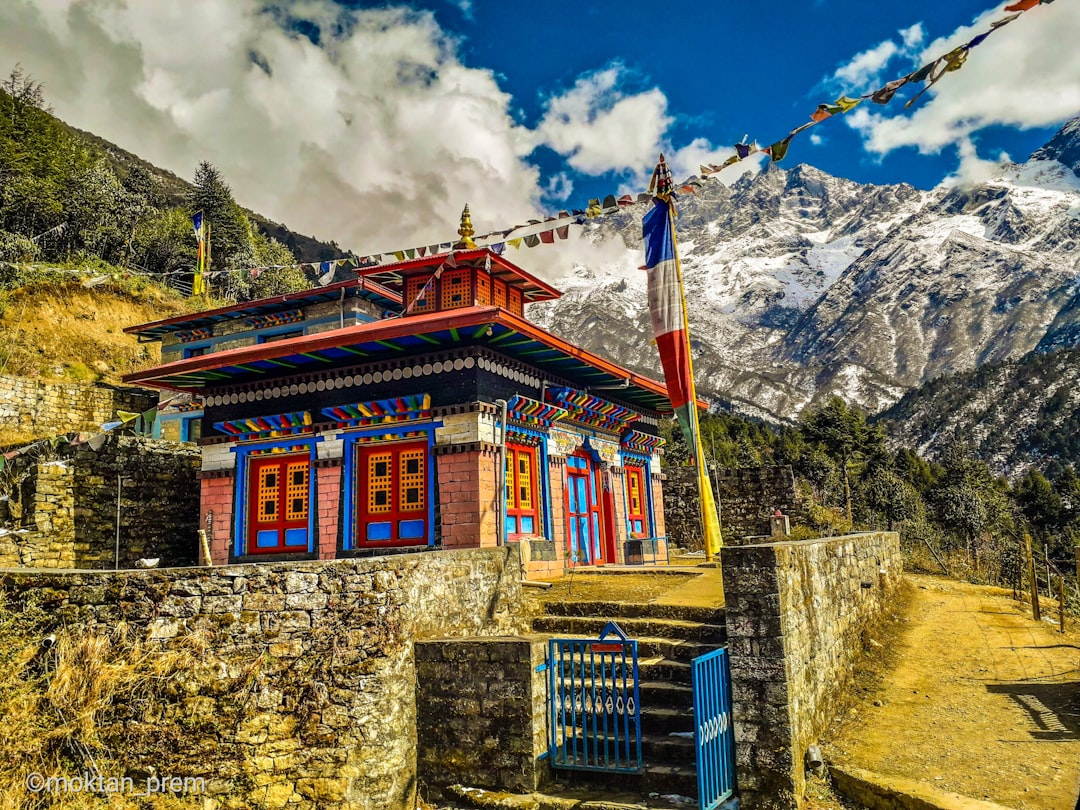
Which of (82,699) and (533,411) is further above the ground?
(533,411)

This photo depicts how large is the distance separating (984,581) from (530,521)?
1413 cm

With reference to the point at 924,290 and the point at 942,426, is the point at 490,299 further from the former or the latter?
the point at 924,290

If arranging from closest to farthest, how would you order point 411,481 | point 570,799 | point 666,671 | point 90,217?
1. point 570,799
2. point 666,671
3. point 411,481
4. point 90,217

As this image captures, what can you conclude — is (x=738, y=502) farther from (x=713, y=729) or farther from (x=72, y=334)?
(x=72, y=334)

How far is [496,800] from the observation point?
729 cm

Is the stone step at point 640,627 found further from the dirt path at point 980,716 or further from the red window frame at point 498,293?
the red window frame at point 498,293

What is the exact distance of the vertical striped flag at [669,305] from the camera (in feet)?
43.4

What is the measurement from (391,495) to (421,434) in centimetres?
133

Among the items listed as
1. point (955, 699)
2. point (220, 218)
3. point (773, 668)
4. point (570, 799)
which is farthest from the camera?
point (220, 218)

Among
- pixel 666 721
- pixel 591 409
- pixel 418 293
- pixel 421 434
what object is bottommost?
pixel 666 721

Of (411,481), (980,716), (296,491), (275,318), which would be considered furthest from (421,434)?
(275,318)

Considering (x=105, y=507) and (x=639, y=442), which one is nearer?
(x=105, y=507)

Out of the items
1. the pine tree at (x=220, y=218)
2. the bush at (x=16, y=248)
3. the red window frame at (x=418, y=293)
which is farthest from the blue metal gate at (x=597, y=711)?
the pine tree at (x=220, y=218)

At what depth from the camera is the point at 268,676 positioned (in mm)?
7191
